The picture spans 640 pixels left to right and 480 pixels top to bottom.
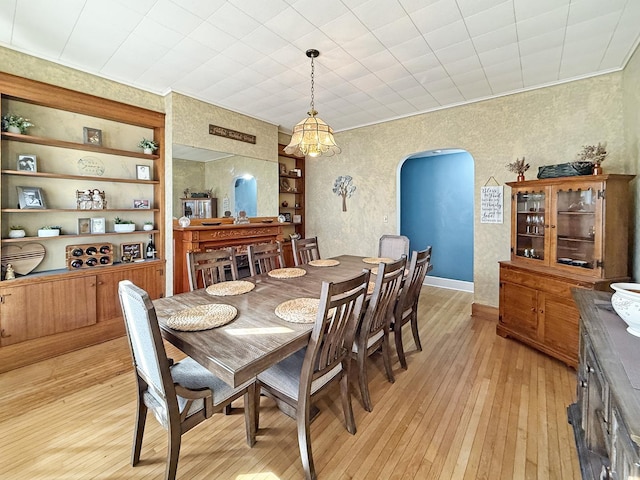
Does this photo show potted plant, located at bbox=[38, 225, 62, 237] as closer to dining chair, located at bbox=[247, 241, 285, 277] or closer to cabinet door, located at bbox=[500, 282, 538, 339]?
dining chair, located at bbox=[247, 241, 285, 277]

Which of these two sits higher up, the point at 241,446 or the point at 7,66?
the point at 7,66

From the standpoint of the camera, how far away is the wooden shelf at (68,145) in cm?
272

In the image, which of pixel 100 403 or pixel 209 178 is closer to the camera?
pixel 100 403

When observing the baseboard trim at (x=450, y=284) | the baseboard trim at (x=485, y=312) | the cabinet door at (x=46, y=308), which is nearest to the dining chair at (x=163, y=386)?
the cabinet door at (x=46, y=308)

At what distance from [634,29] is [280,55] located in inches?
114

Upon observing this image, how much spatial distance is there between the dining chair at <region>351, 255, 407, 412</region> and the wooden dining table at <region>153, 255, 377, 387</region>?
41 cm

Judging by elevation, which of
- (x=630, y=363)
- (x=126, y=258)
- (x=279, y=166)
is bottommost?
(x=630, y=363)

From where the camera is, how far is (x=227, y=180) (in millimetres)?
4355

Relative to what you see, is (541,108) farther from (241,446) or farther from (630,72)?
(241,446)

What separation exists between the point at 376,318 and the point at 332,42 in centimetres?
232

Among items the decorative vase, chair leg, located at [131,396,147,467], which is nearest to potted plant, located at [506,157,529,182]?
the decorative vase

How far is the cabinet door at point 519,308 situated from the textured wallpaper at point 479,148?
66 cm

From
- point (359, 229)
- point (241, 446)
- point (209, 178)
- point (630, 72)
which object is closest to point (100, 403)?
A: point (241, 446)

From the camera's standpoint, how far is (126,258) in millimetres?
3527
